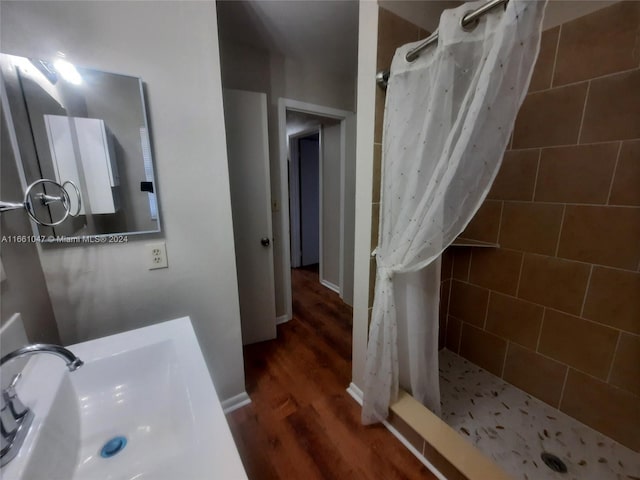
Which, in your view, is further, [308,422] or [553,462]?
[308,422]

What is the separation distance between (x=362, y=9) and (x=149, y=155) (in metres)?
1.18

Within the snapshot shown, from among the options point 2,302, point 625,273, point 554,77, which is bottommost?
point 625,273

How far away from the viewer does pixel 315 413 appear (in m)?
1.50

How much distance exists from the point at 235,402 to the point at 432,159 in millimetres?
1705

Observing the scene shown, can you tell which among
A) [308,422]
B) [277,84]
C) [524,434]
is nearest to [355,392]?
[308,422]

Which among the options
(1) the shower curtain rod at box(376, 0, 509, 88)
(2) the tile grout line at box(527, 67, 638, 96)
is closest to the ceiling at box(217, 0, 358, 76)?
(1) the shower curtain rod at box(376, 0, 509, 88)

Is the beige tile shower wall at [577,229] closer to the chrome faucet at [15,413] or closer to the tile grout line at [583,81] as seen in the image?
the tile grout line at [583,81]

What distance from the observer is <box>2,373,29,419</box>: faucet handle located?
526 millimetres

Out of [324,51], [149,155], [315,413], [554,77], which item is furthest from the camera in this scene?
[324,51]

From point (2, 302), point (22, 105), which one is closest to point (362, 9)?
point (22, 105)

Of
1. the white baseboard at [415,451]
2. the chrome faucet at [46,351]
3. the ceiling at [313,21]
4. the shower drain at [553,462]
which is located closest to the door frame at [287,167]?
the ceiling at [313,21]

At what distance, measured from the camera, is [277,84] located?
2.04 metres

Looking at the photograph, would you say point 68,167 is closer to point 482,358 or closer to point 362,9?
point 362,9

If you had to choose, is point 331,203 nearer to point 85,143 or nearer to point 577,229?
point 577,229
